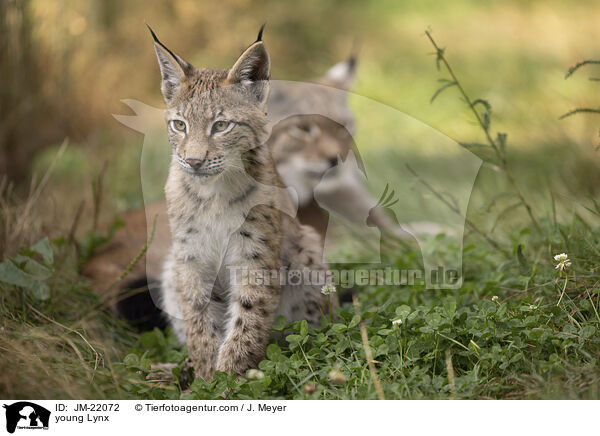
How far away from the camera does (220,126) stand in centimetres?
260

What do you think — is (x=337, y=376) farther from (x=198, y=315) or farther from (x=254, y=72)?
(x=254, y=72)

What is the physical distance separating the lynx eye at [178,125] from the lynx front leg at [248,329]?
751 millimetres

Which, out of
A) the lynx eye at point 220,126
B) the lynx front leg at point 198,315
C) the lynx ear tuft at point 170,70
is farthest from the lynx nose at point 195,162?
the lynx front leg at point 198,315

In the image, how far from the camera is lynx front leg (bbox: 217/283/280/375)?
269 centimetres

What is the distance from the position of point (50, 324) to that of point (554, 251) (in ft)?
8.81

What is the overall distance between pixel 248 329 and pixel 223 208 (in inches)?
21.9

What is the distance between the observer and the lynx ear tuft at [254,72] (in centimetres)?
251

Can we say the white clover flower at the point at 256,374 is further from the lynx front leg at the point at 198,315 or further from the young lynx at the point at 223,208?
the lynx front leg at the point at 198,315

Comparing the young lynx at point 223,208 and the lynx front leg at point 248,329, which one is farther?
the lynx front leg at point 248,329

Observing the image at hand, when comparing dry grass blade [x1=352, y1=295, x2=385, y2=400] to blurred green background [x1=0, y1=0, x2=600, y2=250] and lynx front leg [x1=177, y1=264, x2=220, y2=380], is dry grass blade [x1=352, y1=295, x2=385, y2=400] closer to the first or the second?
lynx front leg [x1=177, y1=264, x2=220, y2=380]

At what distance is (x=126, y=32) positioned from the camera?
7246mm
